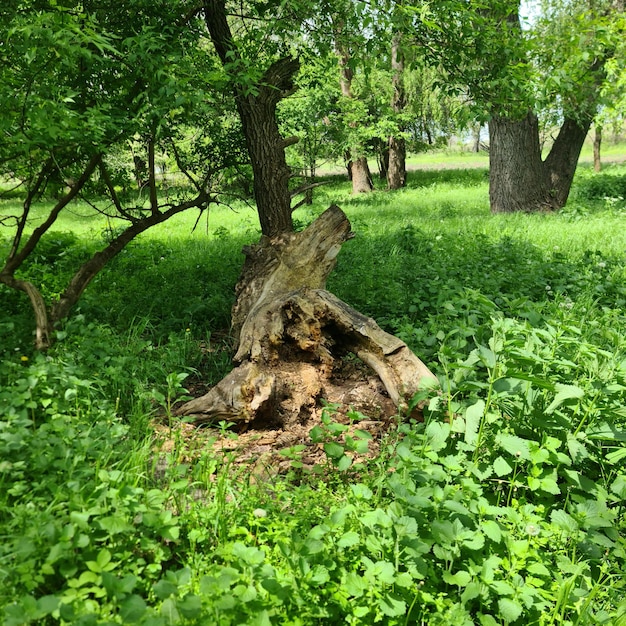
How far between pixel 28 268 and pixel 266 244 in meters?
3.59

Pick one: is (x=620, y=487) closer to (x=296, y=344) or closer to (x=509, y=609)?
(x=509, y=609)

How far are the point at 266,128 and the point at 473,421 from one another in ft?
12.4

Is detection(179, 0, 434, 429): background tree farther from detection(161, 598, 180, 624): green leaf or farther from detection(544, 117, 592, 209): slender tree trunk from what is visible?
detection(544, 117, 592, 209): slender tree trunk

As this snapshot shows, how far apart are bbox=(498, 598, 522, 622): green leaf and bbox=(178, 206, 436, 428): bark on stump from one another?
1.37 metres

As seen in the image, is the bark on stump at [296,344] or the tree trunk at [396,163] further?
the tree trunk at [396,163]

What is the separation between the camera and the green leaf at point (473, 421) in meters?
2.66

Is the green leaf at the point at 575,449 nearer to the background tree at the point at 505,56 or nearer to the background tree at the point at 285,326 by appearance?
the background tree at the point at 285,326

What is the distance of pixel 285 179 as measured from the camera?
5609 millimetres

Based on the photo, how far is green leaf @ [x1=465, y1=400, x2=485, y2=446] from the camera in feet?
8.71

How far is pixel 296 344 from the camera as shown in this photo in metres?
3.98

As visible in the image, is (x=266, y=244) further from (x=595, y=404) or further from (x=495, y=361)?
(x=595, y=404)

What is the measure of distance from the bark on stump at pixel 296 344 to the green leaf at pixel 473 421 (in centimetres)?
52

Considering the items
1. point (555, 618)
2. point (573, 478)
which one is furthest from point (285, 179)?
point (555, 618)

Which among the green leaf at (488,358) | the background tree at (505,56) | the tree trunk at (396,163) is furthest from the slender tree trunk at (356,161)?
the green leaf at (488,358)
